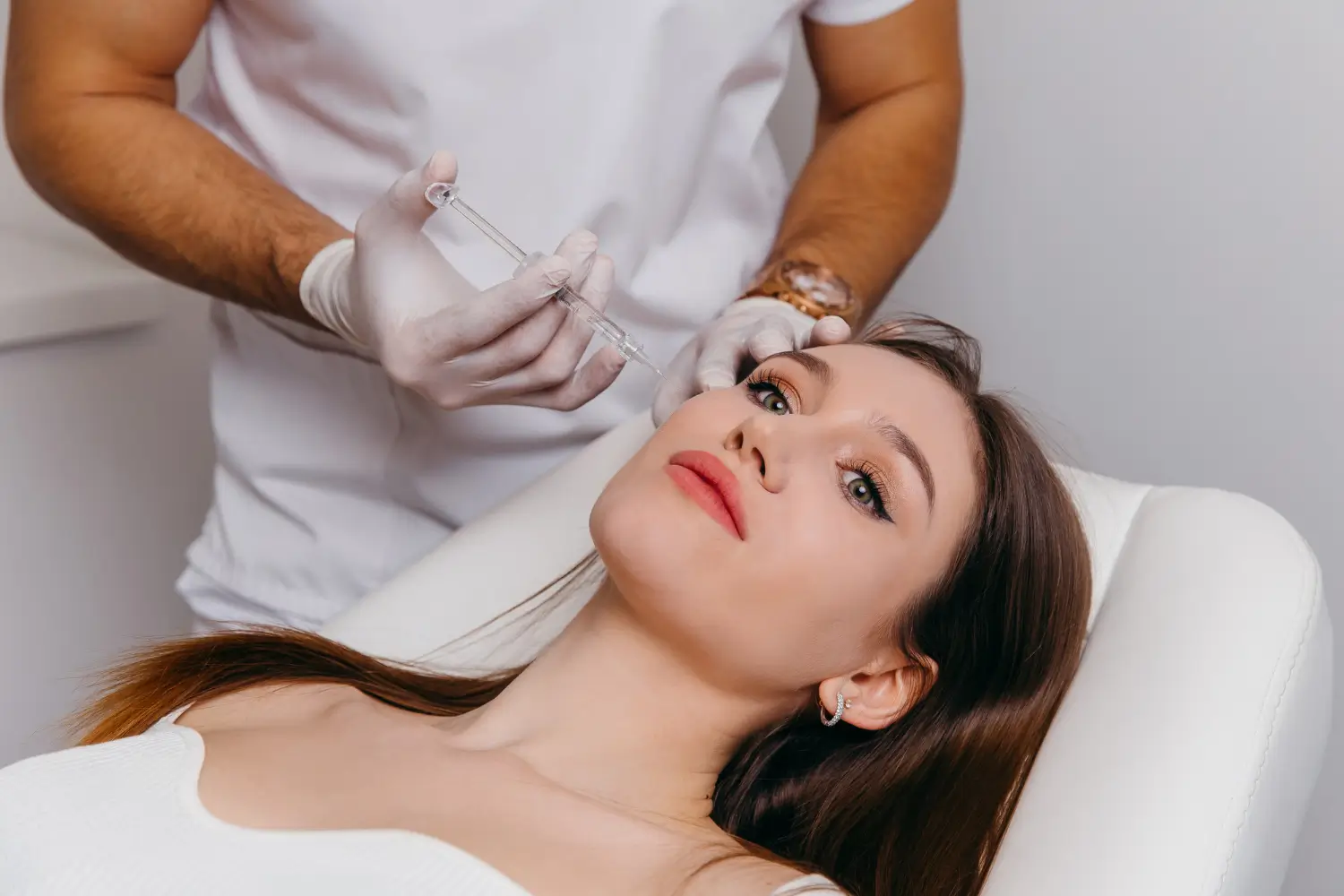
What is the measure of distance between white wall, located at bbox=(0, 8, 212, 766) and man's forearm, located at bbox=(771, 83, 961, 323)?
3.85 feet

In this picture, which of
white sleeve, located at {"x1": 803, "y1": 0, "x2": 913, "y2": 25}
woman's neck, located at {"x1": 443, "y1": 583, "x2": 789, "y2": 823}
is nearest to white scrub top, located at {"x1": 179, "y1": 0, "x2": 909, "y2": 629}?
white sleeve, located at {"x1": 803, "y1": 0, "x2": 913, "y2": 25}

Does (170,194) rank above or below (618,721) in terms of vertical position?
above

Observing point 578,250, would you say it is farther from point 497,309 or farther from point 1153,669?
point 1153,669

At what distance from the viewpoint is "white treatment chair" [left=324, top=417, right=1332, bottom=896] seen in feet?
3.11

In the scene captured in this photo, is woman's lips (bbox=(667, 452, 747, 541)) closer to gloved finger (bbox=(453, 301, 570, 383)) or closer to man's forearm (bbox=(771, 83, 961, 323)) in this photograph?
gloved finger (bbox=(453, 301, 570, 383))

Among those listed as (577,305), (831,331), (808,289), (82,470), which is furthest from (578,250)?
(82,470)

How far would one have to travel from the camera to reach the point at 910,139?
1.55 metres

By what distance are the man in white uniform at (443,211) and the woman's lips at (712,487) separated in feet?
0.50

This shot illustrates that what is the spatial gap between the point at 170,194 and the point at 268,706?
0.50 metres

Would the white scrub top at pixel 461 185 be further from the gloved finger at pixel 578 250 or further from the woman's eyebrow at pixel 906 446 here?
the woman's eyebrow at pixel 906 446

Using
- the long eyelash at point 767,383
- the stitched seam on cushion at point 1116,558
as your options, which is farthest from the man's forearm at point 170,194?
the stitched seam on cushion at point 1116,558

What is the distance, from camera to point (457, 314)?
1.10 meters

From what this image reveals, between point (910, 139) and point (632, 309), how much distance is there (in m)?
0.40

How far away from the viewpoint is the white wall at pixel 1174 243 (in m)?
1.58
